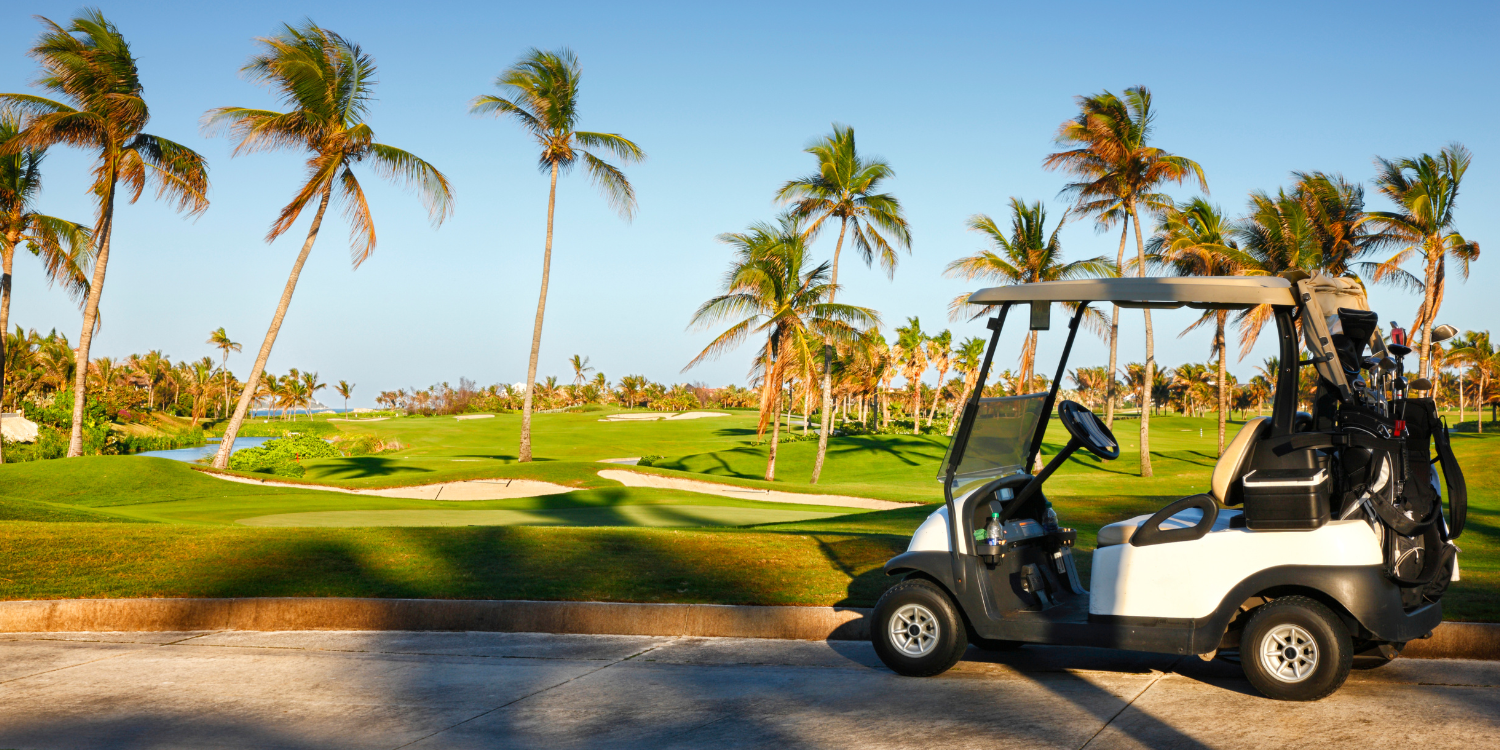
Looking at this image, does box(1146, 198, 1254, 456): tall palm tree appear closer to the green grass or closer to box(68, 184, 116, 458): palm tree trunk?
the green grass

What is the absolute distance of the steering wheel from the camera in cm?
Answer: 542

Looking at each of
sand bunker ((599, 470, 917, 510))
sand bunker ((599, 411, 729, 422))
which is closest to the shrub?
sand bunker ((599, 470, 917, 510))

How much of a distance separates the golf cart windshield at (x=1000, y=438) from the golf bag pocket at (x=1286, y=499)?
4.22ft

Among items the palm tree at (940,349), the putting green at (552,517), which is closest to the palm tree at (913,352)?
the palm tree at (940,349)

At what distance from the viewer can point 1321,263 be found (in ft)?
110

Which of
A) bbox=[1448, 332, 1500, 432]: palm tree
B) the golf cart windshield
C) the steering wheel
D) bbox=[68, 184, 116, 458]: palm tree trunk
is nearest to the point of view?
the steering wheel

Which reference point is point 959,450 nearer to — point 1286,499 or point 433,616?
point 1286,499

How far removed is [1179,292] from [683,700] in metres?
3.44

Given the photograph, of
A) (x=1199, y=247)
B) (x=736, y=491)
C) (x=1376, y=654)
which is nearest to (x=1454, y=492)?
(x=1376, y=654)

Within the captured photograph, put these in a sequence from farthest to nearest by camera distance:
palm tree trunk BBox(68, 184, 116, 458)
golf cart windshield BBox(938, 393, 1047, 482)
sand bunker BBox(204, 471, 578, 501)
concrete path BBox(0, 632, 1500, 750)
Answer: palm tree trunk BBox(68, 184, 116, 458) < sand bunker BBox(204, 471, 578, 501) < golf cart windshield BBox(938, 393, 1047, 482) < concrete path BBox(0, 632, 1500, 750)

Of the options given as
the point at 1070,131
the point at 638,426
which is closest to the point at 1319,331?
the point at 1070,131

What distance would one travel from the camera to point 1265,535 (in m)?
4.93

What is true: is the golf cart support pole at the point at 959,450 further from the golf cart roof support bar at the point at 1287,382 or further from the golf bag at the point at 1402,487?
the golf bag at the point at 1402,487

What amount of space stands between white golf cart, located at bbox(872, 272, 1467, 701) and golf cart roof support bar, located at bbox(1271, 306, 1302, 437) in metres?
0.01
